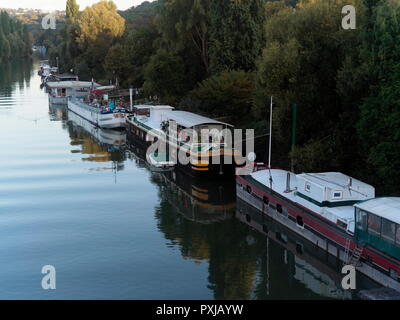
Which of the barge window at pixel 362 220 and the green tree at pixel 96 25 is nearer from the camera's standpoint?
the barge window at pixel 362 220

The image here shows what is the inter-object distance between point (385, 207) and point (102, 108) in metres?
53.8

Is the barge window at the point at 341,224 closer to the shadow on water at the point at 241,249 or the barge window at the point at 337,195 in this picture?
the barge window at the point at 337,195

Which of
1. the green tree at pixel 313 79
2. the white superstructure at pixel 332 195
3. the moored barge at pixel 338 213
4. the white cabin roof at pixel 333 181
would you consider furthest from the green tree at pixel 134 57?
the white superstructure at pixel 332 195

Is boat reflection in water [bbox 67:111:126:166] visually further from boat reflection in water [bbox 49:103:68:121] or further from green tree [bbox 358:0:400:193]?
green tree [bbox 358:0:400:193]

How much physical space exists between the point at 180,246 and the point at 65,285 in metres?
7.22

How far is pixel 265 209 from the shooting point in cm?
3253

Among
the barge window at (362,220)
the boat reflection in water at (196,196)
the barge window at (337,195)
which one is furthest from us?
the boat reflection in water at (196,196)

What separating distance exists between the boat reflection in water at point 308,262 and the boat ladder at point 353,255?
65cm

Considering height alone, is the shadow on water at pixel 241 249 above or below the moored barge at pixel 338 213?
below

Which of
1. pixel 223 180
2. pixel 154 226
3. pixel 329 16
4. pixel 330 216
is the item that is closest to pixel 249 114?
pixel 223 180

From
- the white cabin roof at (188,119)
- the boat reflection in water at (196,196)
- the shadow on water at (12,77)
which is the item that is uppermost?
the shadow on water at (12,77)

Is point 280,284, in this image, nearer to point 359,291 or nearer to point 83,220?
point 359,291

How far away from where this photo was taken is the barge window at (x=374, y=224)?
22125 mm

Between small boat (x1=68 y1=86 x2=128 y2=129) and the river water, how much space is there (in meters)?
18.4
